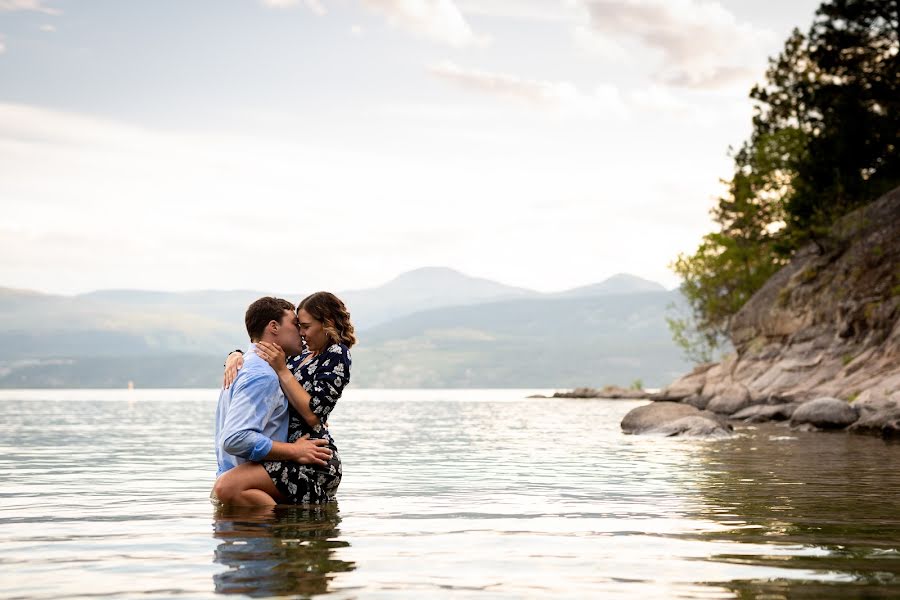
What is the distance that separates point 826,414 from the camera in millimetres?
37469

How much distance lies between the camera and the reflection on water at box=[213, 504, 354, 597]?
7.70 meters

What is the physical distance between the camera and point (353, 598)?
7.26 m

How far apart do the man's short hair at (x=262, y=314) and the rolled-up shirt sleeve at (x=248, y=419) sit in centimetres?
59

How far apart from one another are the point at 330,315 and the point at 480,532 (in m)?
2.88

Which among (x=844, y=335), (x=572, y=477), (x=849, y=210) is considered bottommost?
(x=572, y=477)

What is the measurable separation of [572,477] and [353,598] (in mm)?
12234

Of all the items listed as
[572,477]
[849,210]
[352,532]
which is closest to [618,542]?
[352,532]

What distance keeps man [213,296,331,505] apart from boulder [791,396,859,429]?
94.5ft

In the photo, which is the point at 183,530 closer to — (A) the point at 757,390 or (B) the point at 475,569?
(B) the point at 475,569

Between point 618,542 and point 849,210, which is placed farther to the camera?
point 849,210

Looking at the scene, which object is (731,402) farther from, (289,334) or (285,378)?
(285,378)

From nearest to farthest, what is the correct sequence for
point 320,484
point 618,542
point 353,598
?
point 353,598 < point 618,542 < point 320,484

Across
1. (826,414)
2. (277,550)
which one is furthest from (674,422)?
(277,550)

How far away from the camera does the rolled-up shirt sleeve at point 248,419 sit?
37.4 ft
